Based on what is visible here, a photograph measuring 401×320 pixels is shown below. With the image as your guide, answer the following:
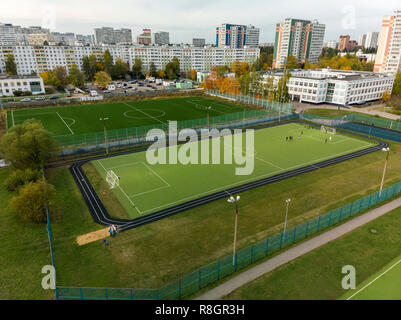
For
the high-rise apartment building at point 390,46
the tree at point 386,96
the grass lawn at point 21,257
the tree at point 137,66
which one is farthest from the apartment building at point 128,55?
the grass lawn at point 21,257

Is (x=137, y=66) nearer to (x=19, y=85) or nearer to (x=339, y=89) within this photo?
(x=19, y=85)

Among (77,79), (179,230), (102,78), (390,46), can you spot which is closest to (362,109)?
(390,46)

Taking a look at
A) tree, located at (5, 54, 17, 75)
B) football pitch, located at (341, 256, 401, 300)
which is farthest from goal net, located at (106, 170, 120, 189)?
tree, located at (5, 54, 17, 75)

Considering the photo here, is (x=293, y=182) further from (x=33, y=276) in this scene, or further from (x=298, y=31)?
(x=298, y=31)

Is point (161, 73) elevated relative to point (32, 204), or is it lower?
elevated

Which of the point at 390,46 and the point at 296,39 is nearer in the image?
the point at 390,46
